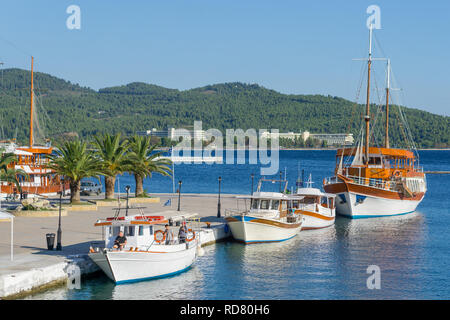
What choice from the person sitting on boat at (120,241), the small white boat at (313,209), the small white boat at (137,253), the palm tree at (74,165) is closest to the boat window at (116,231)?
Result: the small white boat at (137,253)

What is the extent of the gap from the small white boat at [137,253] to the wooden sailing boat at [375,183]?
93.1 ft

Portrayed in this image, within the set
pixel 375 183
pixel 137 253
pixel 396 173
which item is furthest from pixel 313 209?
pixel 137 253

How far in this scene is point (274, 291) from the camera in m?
25.9

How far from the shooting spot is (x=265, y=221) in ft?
120

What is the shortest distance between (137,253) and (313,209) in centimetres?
2219

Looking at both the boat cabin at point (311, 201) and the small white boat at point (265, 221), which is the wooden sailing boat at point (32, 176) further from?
the small white boat at point (265, 221)

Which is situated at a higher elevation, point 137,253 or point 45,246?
point 137,253

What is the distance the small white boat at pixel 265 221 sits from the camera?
36.3 metres

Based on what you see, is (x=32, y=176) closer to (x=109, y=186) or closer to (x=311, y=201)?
(x=109, y=186)

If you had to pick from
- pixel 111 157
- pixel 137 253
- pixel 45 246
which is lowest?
pixel 45 246

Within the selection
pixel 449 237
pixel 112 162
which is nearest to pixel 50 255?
pixel 112 162

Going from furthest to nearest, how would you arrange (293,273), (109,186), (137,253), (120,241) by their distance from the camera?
1. (109,186)
2. (293,273)
3. (120,241)
4. (137,253)

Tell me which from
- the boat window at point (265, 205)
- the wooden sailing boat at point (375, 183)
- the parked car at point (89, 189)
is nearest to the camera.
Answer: the boat window at point (265, 205)
